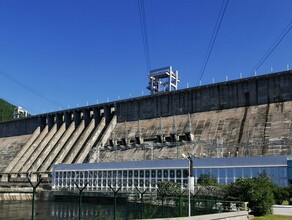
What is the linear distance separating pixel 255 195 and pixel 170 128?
3918 cm

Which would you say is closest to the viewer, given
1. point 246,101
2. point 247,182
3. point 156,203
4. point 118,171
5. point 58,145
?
point 156,203

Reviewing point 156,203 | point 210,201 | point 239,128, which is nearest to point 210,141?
point 239,128

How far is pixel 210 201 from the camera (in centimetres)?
2283

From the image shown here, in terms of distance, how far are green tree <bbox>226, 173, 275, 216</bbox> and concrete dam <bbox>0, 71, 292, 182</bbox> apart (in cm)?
2115

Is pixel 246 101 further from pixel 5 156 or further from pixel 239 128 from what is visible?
pixel 5 156

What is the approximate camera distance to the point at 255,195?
25422 mm

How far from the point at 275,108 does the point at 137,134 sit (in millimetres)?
25221

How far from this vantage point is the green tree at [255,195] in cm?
2502

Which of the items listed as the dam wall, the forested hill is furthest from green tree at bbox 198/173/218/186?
the forested hill

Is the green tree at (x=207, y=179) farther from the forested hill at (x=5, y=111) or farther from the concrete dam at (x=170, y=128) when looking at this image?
the forested hill at (x=5, y=111)

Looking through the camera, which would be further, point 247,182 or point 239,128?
point 239,128

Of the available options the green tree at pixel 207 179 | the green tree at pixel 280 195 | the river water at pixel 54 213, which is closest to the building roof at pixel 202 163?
the green tree at pixel 207 179

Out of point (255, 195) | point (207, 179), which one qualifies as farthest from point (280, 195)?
point (207, 179)

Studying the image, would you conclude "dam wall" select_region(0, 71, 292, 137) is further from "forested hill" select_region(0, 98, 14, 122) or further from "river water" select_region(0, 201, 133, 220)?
"forested hill" select_region(0, 98, 14, 122)
